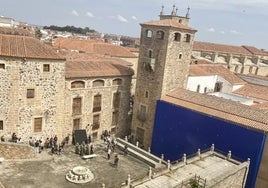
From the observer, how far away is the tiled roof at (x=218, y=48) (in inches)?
2324

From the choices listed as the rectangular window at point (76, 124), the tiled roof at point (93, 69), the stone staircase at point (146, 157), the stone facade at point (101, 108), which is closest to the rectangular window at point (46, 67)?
the tiled roof at point (93, 69)

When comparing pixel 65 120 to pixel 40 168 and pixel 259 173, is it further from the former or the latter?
pixel 259 173

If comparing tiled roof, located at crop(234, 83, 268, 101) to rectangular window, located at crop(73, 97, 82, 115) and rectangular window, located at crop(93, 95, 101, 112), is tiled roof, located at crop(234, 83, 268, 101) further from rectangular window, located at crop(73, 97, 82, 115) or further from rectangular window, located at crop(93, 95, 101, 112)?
rectangular window, located at crop(73, 97, 82, 115)

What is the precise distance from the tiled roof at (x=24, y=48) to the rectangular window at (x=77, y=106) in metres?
4.95

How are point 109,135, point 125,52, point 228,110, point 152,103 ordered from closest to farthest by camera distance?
1. point 228,110
2. point 152,103
3. point 109,135
4. point 125,52

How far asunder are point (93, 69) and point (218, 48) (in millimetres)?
37800

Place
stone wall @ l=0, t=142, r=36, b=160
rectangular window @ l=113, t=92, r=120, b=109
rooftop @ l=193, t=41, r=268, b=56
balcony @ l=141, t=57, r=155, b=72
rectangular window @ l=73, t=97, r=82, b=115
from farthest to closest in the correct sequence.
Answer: rooftop @ l=193, t=41, r=268, b=56 < rectangular window @ l=113, t=92, r=120, b=109 < balcony @ l=141, t=57, r=155, b=72 < rectangular window @ l=73, t=97, r=82, b=115 < stone wall @ l=0, t=142, r=36, b=160

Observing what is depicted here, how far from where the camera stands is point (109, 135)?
34.2m

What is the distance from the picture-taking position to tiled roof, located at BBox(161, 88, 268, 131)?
2416 cm

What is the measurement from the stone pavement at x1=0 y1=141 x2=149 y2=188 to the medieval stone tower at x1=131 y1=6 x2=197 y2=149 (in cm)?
602

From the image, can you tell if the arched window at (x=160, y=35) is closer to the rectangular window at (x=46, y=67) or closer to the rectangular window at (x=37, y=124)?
the rectangular window at (x=46, y=67)

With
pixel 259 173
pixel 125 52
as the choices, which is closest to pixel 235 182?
pixel 259 173

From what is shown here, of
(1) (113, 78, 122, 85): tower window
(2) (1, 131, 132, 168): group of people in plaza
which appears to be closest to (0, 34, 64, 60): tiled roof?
(2) (1, 131, 132, 168): group of people in plaza

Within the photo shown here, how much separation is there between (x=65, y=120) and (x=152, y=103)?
30.0 ft
